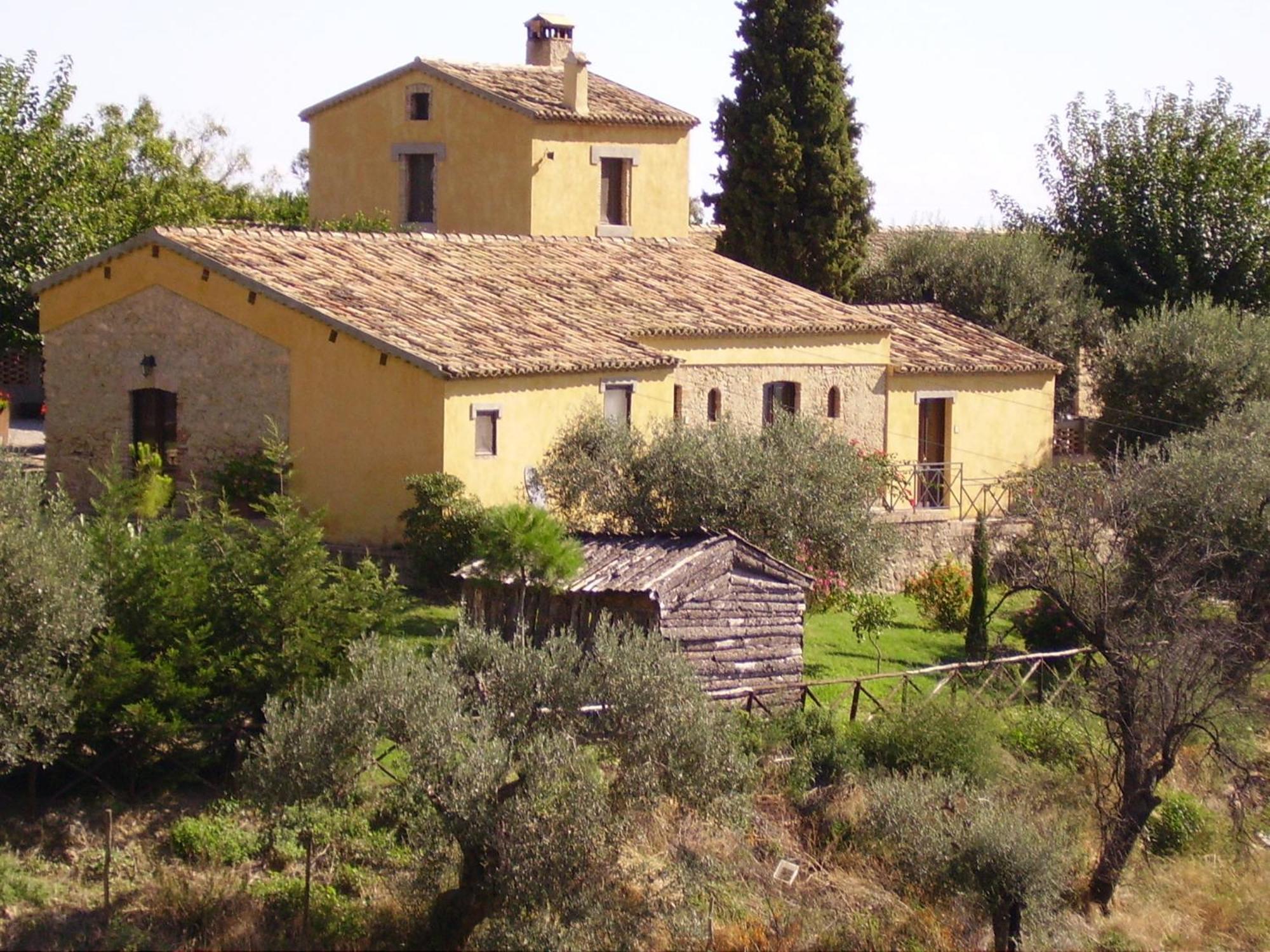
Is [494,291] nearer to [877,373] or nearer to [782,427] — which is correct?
[782,427]

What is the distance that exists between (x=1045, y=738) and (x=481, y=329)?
8.68 m

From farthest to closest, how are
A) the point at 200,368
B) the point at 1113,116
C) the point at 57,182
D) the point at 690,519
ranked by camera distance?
the point at 1113,116
the point at 57,182
the point at 200,368
the point at 690,519

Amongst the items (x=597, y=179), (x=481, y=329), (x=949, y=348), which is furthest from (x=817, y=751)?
(x=597, y=179)

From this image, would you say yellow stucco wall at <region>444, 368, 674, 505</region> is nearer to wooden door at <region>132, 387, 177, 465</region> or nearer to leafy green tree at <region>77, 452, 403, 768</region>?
wooden door at <region>132, 387, 177, 465</region>

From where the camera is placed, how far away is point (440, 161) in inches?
1243

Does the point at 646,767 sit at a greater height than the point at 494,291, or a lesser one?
lesser

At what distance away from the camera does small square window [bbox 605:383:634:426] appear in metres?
23.0

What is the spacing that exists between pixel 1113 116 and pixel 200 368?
22.0 metres

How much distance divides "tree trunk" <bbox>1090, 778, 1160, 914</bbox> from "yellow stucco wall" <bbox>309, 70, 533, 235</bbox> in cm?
1694

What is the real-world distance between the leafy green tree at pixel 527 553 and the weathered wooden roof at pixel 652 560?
8.7 inches

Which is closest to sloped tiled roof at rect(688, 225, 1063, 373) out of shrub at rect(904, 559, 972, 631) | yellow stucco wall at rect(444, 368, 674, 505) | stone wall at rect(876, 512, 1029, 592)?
stone wall at rect(876, 512, 1029, 592)

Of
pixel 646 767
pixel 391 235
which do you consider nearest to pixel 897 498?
pixel 391 235

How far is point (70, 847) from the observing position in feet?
48.1

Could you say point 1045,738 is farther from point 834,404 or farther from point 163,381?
point 163,381
